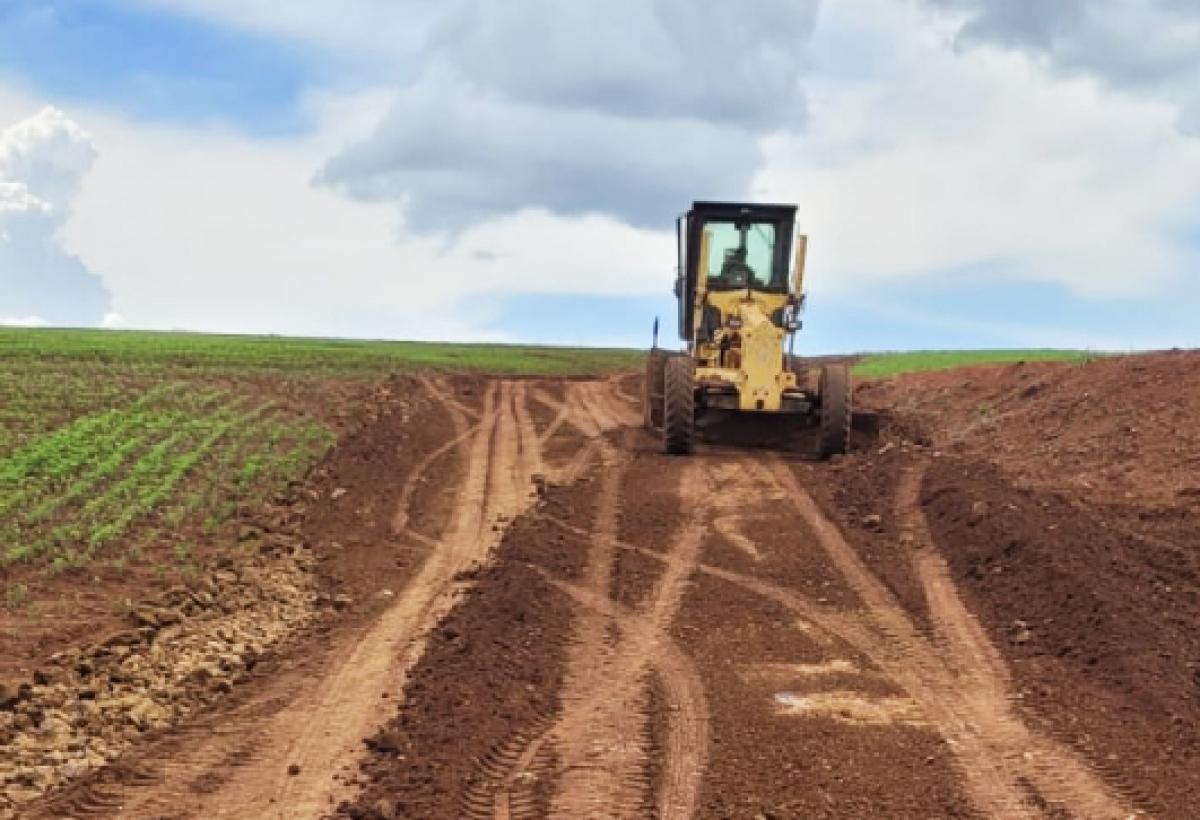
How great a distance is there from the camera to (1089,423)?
66.6ft


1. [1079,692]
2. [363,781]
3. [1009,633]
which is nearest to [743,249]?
[1009,633]

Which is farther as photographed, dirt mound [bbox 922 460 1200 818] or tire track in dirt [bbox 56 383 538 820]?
dirt mound [bbox 922 460 1200 818]

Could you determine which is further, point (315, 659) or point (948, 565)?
point (948, 565)

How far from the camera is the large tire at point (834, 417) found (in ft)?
58.5

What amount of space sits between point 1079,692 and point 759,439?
36.6 feet

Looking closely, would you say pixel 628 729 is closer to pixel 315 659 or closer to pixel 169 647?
pixel 315 659

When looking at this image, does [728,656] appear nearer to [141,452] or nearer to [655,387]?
[141,452]

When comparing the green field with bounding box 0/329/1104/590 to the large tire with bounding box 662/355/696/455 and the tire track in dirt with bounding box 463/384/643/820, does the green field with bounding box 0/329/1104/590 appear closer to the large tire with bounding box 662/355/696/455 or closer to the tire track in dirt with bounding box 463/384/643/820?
the tire track in dirt with bounding box 463/384/643/820

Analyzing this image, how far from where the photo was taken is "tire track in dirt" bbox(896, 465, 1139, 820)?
6.58 meters

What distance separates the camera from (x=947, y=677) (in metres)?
8.59

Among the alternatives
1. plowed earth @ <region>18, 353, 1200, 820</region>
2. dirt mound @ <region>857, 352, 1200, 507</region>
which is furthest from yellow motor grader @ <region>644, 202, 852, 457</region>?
dirt mound @ <region>857, 352, 1200, 507</region>

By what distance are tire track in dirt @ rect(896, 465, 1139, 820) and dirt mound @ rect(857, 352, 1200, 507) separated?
486 centimetres

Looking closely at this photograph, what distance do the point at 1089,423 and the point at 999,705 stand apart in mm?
13458

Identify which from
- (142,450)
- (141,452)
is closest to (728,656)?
(141,452)
